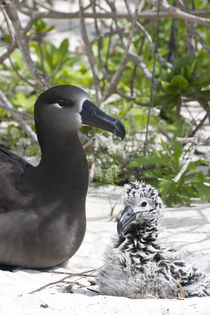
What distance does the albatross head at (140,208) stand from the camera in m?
3.63

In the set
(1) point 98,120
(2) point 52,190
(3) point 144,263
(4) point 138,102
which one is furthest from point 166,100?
(3) point 144,263

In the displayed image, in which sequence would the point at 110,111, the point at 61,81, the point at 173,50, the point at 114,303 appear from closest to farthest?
the point at 114,303 → the point at 110,111 → the point at 61,81 → the point at 173,50

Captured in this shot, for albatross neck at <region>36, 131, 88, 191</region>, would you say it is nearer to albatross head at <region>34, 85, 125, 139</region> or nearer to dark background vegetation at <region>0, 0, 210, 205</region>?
albatross head at <region>34, 85, 125, 139</region>

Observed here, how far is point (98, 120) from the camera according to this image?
13.7 feet

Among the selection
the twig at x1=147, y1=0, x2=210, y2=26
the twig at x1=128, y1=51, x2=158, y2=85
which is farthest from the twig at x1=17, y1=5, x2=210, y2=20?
the twig at x1=128, y1=51, x2=158, y2=85

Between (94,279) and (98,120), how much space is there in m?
1.03

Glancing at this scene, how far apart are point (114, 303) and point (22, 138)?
11.6 ft

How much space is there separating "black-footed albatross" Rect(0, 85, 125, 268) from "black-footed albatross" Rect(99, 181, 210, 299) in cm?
59

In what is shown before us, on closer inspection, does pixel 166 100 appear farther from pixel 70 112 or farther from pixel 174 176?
pixel 70 112

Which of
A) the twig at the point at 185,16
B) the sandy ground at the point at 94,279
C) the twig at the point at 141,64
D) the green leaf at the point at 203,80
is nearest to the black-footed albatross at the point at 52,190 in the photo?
the sandy ground at the point at 94,279

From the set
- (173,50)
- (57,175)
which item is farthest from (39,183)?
(173,50)

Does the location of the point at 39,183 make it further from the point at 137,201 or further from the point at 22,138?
the point at 22,138

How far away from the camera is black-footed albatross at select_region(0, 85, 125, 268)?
4.11m

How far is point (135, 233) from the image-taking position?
369cm
